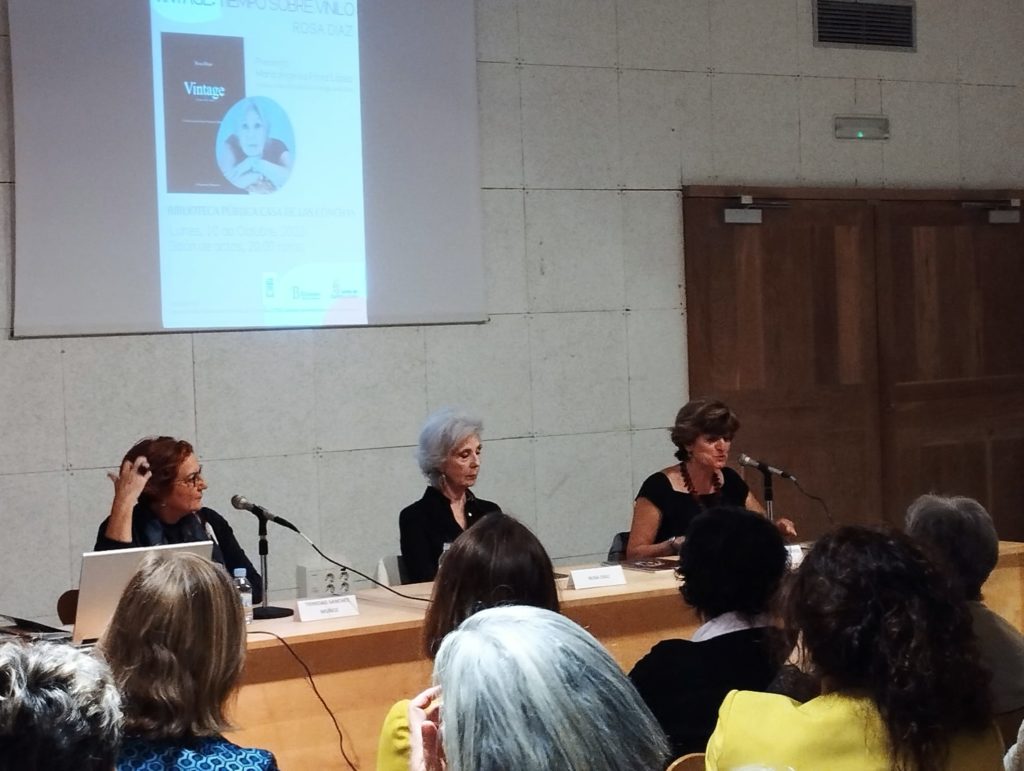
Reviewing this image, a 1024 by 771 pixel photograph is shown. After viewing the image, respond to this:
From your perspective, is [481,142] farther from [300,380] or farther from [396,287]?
[300,380]

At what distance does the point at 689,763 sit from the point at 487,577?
0.53 metres

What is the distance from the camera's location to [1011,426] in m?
6.85

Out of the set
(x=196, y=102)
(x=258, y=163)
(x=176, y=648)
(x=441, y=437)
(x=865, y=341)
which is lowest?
(x=176, y=648)

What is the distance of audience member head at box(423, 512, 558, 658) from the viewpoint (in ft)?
7.49

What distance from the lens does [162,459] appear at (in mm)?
3863

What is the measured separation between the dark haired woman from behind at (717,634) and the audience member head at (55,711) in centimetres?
133

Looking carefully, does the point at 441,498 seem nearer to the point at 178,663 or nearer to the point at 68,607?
the point at 68,607

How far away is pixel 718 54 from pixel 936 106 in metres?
1.41

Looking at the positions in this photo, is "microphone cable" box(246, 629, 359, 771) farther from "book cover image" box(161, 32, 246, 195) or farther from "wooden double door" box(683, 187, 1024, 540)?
"wooden double door" box(683, 187, 1024, 540)

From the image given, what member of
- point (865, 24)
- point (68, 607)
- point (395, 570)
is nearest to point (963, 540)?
point (395, 570)

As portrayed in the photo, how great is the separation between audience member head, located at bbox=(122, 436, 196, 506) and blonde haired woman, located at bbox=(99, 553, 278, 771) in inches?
74.1

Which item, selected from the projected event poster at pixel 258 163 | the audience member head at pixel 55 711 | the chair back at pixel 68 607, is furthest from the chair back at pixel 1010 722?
the projected event poster at pixel 258 163

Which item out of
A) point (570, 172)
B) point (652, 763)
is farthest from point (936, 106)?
point (652, 763)

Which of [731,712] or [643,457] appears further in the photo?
[643,457]
